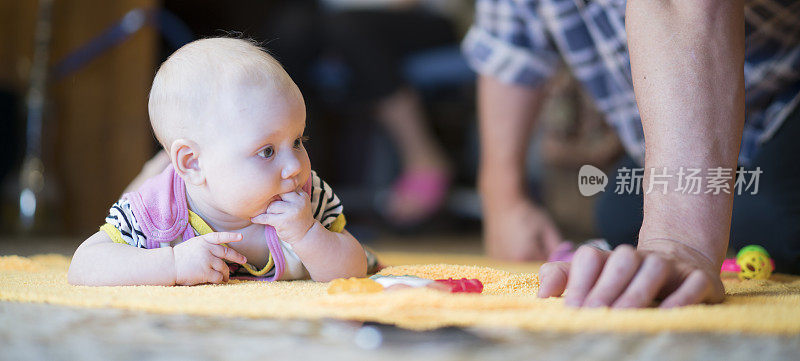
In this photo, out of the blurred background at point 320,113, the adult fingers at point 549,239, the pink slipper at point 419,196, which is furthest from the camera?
the pink slipper at point 419,196

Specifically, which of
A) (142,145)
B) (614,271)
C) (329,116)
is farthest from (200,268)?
(329,116)

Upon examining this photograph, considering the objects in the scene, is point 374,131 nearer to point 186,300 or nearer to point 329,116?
point 329,116

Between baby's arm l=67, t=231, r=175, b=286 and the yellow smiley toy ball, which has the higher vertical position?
baby's arm l=67, t=231, r=175, b=286

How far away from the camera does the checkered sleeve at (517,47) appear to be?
1410mm

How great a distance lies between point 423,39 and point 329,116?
0.49 m

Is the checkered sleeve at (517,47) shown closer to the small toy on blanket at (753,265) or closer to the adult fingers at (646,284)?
→ the small toy on blanket at (753,265)

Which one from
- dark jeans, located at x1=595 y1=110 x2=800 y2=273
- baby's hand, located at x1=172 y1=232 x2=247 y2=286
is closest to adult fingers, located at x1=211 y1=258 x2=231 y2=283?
baby's hand, located at x1=172 y1=232 x2=247 y2=286

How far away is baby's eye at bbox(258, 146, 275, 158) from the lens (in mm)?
783

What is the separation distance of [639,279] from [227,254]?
1.42ft

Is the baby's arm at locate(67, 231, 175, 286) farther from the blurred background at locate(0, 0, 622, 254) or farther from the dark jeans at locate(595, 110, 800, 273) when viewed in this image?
the blurred background at locate(0, 0, 622, 254)

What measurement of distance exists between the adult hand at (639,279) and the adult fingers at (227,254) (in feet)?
1.22

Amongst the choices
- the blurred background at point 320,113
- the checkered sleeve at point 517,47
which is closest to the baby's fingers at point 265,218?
the checkered sleeve at point 517,47

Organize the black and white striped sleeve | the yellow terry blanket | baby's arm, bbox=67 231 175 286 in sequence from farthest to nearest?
the black and white striped sleeve
baby's arm, bbox=67 231 175 286
the yellow terry blanket

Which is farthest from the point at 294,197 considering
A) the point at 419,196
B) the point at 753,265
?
the point at 419,196
